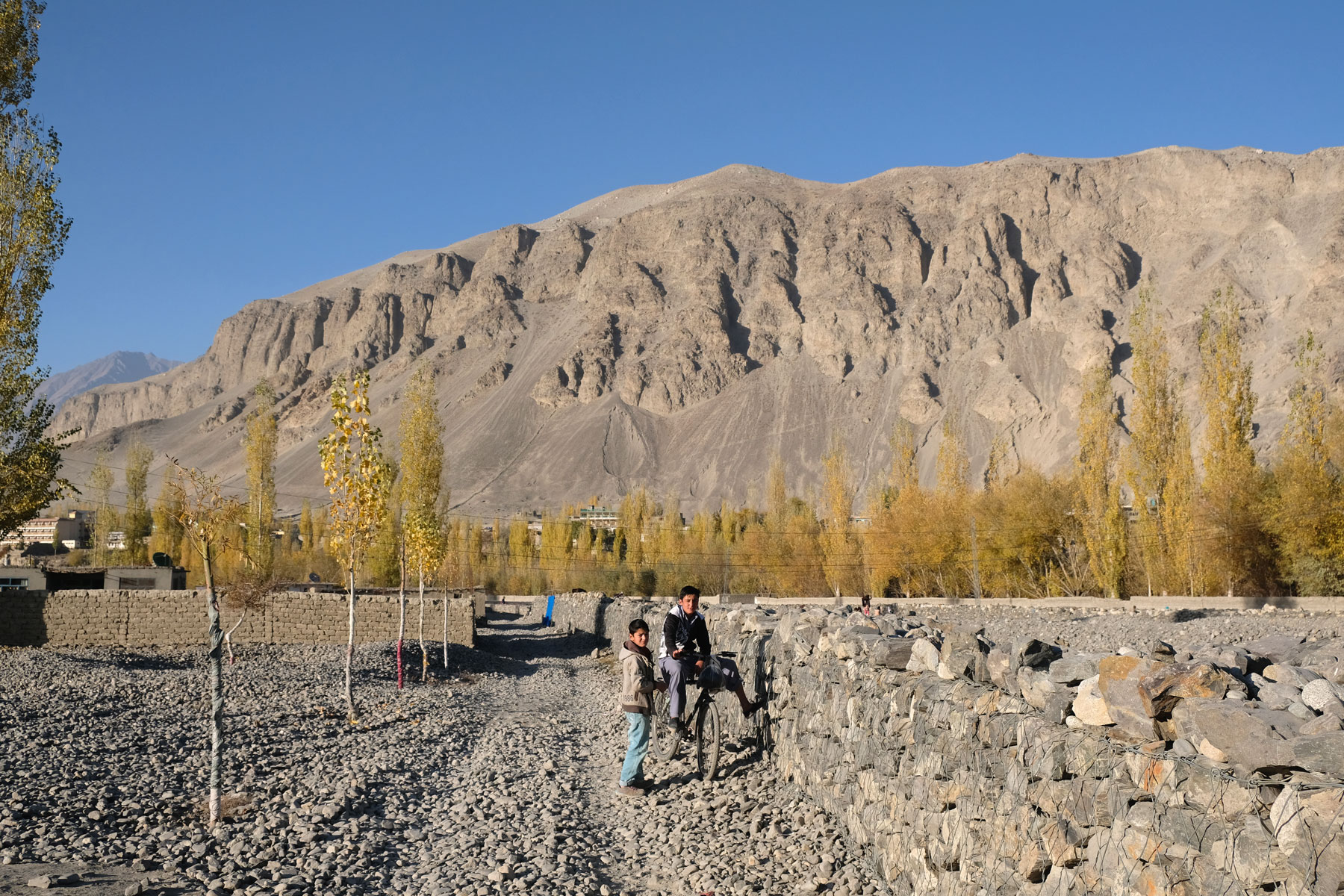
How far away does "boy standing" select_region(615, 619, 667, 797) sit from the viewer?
8.94m

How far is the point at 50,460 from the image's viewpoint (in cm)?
1984

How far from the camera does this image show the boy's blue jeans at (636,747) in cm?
901

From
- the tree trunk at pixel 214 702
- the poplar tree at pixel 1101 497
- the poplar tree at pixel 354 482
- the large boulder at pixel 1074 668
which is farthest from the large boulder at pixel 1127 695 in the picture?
the poplar tree at pixel 1101 497

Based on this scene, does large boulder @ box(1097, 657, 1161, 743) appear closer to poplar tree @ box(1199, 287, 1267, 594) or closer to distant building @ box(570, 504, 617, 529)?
poplar tree @ box(1199, 287, 1267, 594)

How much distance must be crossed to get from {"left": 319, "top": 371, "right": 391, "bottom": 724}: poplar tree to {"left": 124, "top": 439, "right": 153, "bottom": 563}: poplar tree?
5348 centimetres

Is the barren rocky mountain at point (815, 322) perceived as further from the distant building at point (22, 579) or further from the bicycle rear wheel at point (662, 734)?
the bicycle rear wheel at point (662, 734)

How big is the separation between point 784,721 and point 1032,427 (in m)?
110

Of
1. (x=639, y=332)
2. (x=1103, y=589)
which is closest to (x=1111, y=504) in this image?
(x=1103, y=589)

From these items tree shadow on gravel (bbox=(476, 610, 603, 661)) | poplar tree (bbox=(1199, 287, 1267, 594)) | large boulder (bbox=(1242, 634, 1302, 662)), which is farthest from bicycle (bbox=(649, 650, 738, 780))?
poplar tree (bbox=(1199, 287, 1267, 594))

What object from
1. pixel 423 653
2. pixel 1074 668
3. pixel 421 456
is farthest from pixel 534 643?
pixel 1074 668

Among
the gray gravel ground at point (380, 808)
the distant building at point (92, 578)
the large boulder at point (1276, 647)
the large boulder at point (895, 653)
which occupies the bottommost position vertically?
the gray gravel ground at point (380, 808)

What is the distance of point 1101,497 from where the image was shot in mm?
42406

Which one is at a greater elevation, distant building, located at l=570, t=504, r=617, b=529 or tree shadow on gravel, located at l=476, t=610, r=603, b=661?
distant building, located at l=570, t=504, r=617, b=529

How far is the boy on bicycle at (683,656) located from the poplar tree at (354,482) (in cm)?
759
